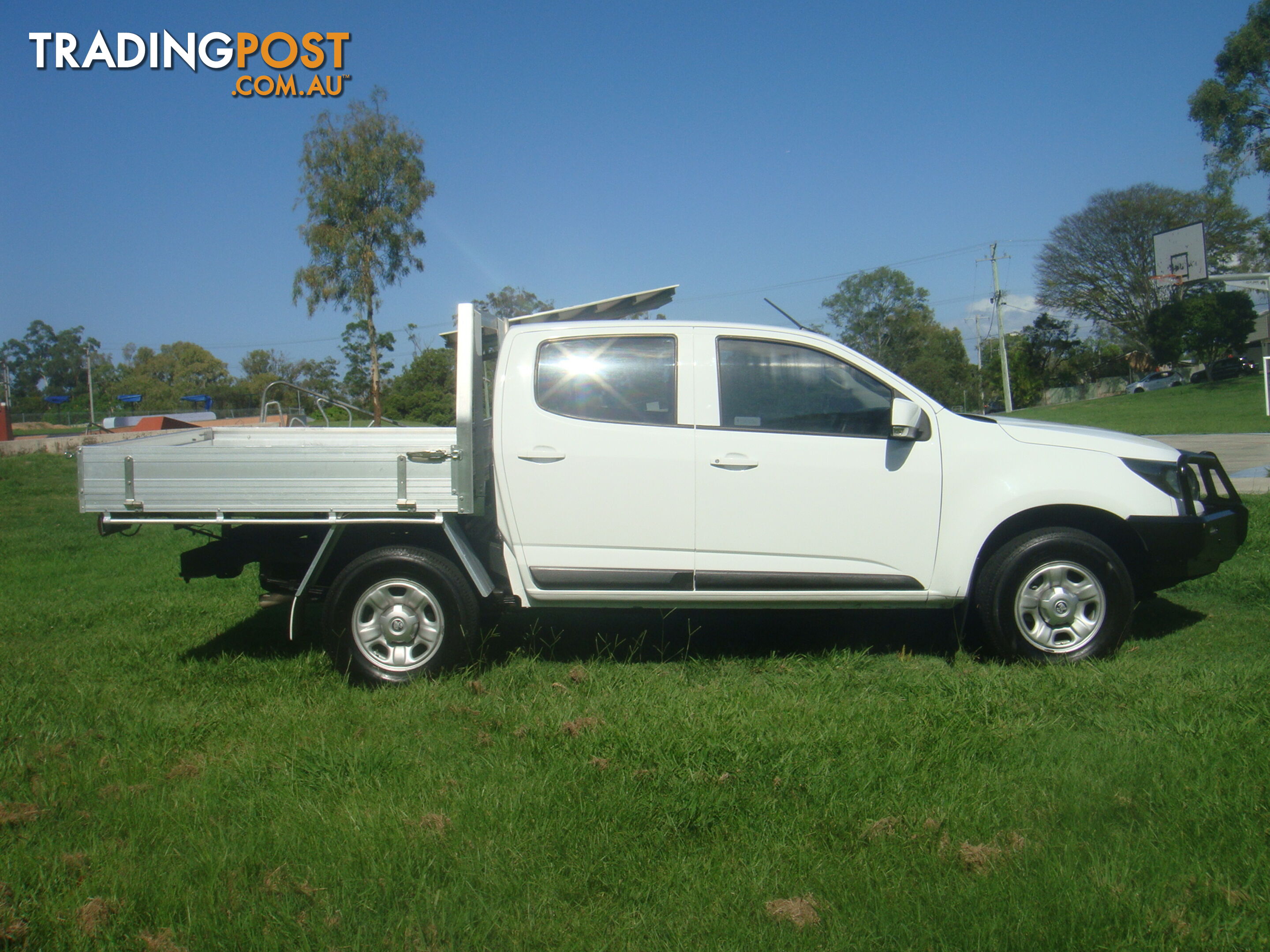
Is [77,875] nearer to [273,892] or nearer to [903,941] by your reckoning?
[273,892]

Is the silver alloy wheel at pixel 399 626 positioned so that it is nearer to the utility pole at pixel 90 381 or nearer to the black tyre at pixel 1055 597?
the black tyre at pixel 1055 597

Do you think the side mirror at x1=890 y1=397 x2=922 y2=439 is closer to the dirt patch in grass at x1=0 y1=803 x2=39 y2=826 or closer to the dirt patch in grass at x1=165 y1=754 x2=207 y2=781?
the dirt patch in grass at x1=165 y1=754 x2=207 y2=781

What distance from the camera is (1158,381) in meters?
59.2

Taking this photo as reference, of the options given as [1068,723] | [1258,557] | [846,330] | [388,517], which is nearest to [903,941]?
[1068,723]

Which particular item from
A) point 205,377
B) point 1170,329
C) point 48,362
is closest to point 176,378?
point 205,377

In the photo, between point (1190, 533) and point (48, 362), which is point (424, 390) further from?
point (48, 362)

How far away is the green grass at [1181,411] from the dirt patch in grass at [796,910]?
16703 millimetres

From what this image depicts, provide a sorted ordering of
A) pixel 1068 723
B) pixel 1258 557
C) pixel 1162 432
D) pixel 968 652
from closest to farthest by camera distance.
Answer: pixel 1068 723 → pixel 968 652 → pixel 1258 557 → pixel 1162 432

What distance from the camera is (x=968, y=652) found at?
539 cm

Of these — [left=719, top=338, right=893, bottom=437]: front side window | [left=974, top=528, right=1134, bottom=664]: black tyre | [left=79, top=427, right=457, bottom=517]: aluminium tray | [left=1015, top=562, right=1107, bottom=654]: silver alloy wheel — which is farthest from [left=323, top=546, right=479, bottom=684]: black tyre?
[left=1015, top=562, right=1107, bottom=654]: silver alloy wheel

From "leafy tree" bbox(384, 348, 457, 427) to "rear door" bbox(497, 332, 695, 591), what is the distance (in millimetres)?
16843

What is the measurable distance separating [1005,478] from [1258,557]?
370cm

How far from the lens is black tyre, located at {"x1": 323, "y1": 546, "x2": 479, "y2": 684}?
16.4ft

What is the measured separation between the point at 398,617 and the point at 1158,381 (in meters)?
64.0
